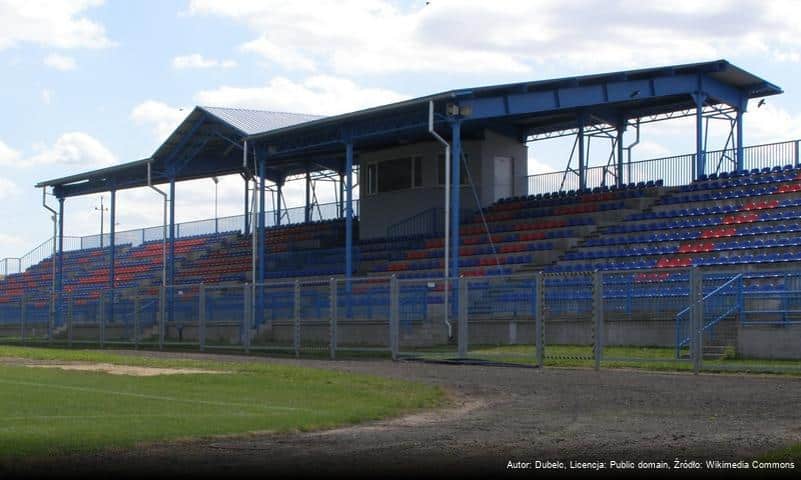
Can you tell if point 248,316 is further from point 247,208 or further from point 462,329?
point 247,208

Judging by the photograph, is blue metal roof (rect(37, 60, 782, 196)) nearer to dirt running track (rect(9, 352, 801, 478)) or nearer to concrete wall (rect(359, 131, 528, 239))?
concrete wall (rect(359, 131, 528, 239))

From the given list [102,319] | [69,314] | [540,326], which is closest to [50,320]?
[69,314]

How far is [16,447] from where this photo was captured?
11.4 meters

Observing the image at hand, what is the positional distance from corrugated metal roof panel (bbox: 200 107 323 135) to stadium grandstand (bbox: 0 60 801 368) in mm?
126

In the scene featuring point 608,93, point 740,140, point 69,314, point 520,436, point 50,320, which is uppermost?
point 608,93

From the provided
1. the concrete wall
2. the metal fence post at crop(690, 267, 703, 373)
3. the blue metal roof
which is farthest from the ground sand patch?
the concrete wall

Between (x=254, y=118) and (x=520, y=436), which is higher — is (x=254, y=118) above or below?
above

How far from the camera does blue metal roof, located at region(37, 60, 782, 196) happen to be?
35062 mm

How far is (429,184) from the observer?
4372 cm

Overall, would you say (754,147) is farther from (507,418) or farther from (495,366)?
(507,418)

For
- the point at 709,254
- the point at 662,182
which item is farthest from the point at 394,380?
the point at 662,182

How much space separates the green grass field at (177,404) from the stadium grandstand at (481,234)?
22.0ft

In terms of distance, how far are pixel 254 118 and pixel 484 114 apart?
1199cm

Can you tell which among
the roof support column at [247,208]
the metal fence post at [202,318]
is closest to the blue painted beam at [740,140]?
the metal fence post at [202,318]
